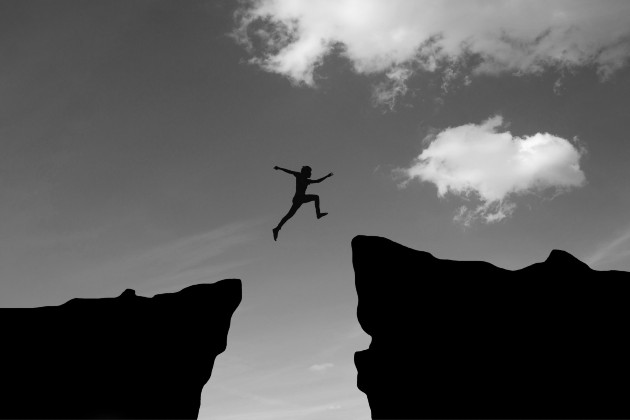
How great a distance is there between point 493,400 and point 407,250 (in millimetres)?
4275

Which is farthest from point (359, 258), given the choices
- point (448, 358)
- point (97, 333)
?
point (97, 333)

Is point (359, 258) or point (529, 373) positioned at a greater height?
point (359, 258)

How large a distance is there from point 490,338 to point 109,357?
9.59m

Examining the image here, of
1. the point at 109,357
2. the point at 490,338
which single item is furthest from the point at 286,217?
the point at 490,338

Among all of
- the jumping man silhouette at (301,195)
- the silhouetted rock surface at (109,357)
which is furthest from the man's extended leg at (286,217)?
the silhouetted rock surface at (109,357)

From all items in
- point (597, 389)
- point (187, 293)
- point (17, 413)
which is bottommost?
point (597, 389)

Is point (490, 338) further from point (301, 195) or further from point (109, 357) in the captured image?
point (109, 357)

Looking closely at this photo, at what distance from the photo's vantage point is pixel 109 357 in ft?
46.0

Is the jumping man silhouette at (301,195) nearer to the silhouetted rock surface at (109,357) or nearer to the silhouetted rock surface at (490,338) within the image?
the silhouetted rock surface at (490,338)

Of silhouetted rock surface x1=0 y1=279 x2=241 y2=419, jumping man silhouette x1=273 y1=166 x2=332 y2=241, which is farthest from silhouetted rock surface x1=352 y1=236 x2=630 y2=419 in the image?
silhouetted rock surface x1=0 y1=279 x2=241 y2=419

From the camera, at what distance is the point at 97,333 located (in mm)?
14133

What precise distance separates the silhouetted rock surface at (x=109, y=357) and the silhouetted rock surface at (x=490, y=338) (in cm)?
469

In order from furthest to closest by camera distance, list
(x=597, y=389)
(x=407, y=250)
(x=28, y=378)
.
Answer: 1. (x=407, y=250)
2. (x=28, y=378)
3. (x=597, y=389)

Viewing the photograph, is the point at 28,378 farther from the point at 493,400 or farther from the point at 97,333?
the point at 493,400
